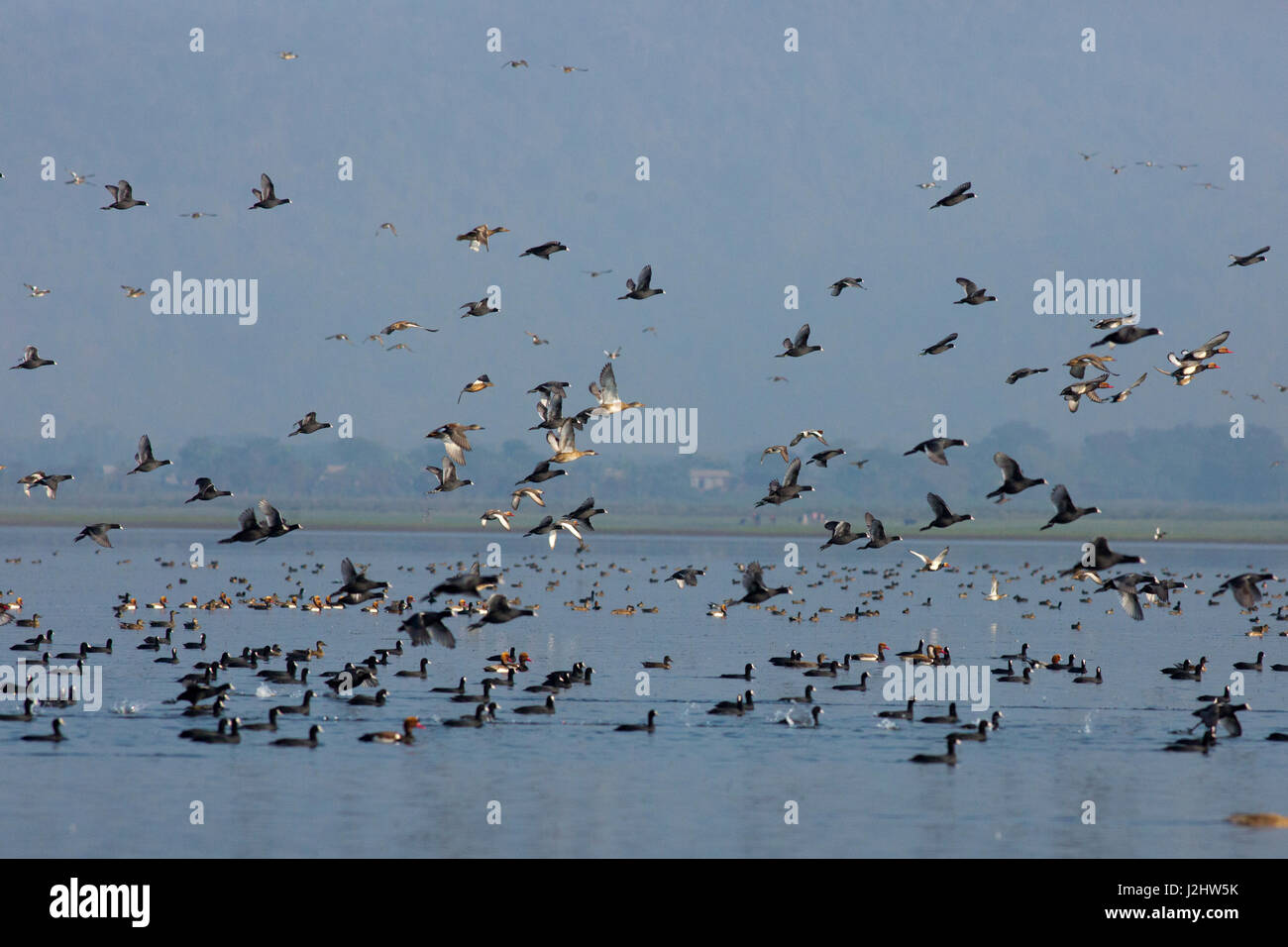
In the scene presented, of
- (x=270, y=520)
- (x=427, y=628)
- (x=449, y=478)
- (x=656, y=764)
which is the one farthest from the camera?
(x=449, y=478)

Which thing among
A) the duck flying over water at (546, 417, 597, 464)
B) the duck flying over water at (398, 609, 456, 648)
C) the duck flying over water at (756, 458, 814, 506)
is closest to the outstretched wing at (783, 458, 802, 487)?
the duck flying over water at (756, 458, 814, 506)

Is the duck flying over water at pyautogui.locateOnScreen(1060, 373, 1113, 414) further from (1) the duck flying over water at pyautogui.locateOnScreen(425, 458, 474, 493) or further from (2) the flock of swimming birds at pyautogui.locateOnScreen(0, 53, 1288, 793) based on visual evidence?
(1) the duck flying over water at pyautogui.locateOnScreen(425, 458, 474, 493)

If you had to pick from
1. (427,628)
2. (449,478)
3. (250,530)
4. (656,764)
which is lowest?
(656,764)

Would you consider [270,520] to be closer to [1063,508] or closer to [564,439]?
[564,439]

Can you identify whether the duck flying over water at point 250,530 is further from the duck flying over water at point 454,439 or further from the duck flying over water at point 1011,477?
the duck flying over water at point 1011,477

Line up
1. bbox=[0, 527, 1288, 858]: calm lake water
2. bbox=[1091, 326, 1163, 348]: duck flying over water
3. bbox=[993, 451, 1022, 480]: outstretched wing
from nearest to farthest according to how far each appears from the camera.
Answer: bbox=[0, 527, 1288, 858]: calm lake water → bbox=[993, 451, 1022, 480]: outstretched wing → bbox=[1091, 326, 1163, 348]: duck flying over water

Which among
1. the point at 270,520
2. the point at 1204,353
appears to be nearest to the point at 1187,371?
the point at 1204,353
